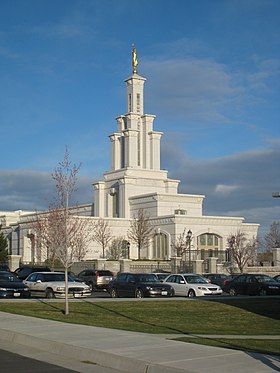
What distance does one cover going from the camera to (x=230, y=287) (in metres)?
37.4

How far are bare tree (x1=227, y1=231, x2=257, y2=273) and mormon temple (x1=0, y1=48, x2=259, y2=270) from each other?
2.41 metres

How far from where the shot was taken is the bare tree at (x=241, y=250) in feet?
247

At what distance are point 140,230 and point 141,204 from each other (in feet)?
37.8

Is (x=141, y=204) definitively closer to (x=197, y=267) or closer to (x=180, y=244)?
(x=180, y=244)

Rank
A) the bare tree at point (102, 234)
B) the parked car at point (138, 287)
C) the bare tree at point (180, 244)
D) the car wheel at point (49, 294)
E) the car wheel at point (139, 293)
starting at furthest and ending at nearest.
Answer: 1. the bare tree at point (102, 234)
2. the bare tree at point (180, 244)
3. the car wheel at point (139, 293)
4. the parked car at point (138, 287)
5. the car wheel at point (49, 294)

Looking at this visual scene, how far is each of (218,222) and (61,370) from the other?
283 ft

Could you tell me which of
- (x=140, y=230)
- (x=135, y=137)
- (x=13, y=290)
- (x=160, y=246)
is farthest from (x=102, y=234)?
(x=13, y=290)

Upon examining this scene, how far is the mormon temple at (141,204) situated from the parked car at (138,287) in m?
49.1

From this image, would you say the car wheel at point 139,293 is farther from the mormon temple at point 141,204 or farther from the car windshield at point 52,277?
the mormon temple at point 141,204

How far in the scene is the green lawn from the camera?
682 inches

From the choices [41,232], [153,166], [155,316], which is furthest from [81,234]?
[155,316]

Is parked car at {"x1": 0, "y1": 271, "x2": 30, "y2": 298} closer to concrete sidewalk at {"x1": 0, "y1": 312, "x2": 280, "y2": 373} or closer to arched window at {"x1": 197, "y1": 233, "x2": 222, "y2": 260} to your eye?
concrete sidewalk at {"x1": 0, "y1": 312, "x2": 280, "y2": 373}

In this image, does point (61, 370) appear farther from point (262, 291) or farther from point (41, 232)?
point (41, 232)

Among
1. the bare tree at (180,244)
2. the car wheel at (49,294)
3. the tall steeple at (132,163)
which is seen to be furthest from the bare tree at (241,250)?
the car wheel at (49,294)
